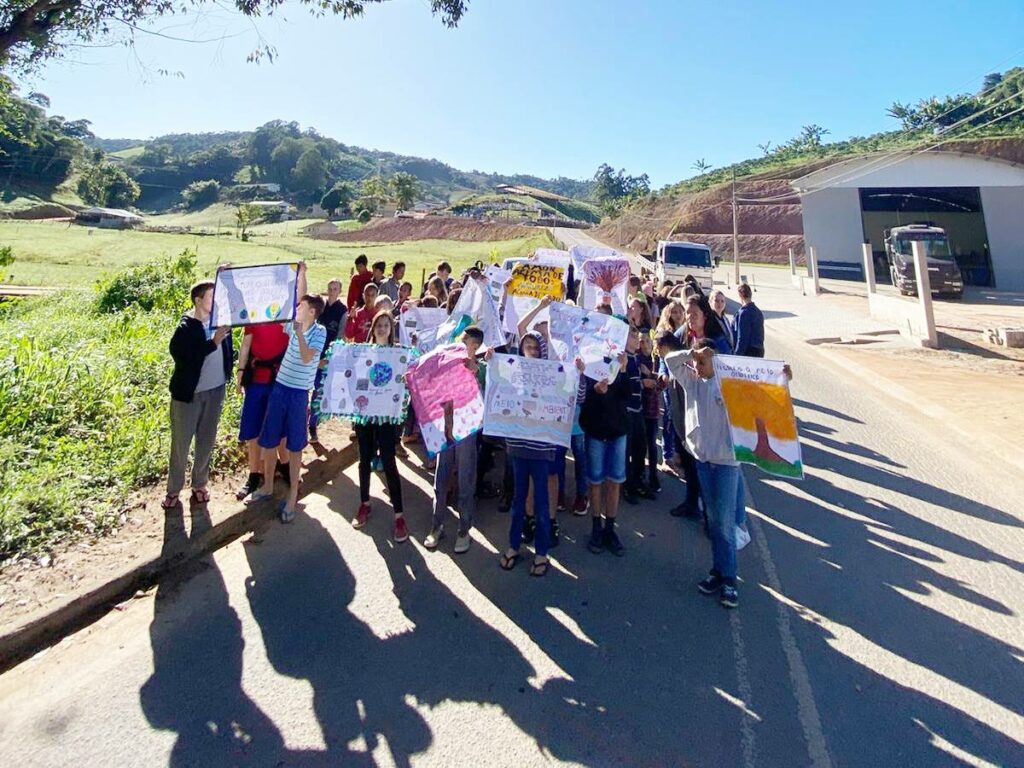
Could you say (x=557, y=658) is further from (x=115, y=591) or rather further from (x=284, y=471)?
(x=284, y=471)

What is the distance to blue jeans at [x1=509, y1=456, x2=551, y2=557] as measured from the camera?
4.50 m

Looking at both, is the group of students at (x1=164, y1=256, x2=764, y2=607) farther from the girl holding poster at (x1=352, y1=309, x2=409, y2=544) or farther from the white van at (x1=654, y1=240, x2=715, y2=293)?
the white van at (x1=654, y1=240, x2=715, y2=293)

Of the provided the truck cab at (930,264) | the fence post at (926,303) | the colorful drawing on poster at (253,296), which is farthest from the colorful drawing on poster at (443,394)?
the truck cab at (930,264)

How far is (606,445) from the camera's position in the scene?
15.8 feet

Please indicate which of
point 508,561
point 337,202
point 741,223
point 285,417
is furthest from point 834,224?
point 337,202

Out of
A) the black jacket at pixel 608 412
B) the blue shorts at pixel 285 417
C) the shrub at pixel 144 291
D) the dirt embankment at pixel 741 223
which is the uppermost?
the dirt embankment at pixel 741 223

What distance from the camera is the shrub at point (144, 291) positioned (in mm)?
12172

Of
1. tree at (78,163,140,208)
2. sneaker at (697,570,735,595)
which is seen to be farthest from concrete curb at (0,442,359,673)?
tree at (78,163,140,208)

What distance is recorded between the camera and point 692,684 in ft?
11.0

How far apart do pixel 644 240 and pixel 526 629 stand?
67780 millimetres

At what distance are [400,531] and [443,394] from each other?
1380mm

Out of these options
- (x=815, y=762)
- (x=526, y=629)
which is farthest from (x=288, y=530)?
(x=815, y=762)

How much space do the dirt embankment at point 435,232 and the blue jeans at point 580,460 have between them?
2464 inches

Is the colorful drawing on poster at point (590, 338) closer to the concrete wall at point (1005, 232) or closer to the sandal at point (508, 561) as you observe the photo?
the sandal at point (508, 561)
